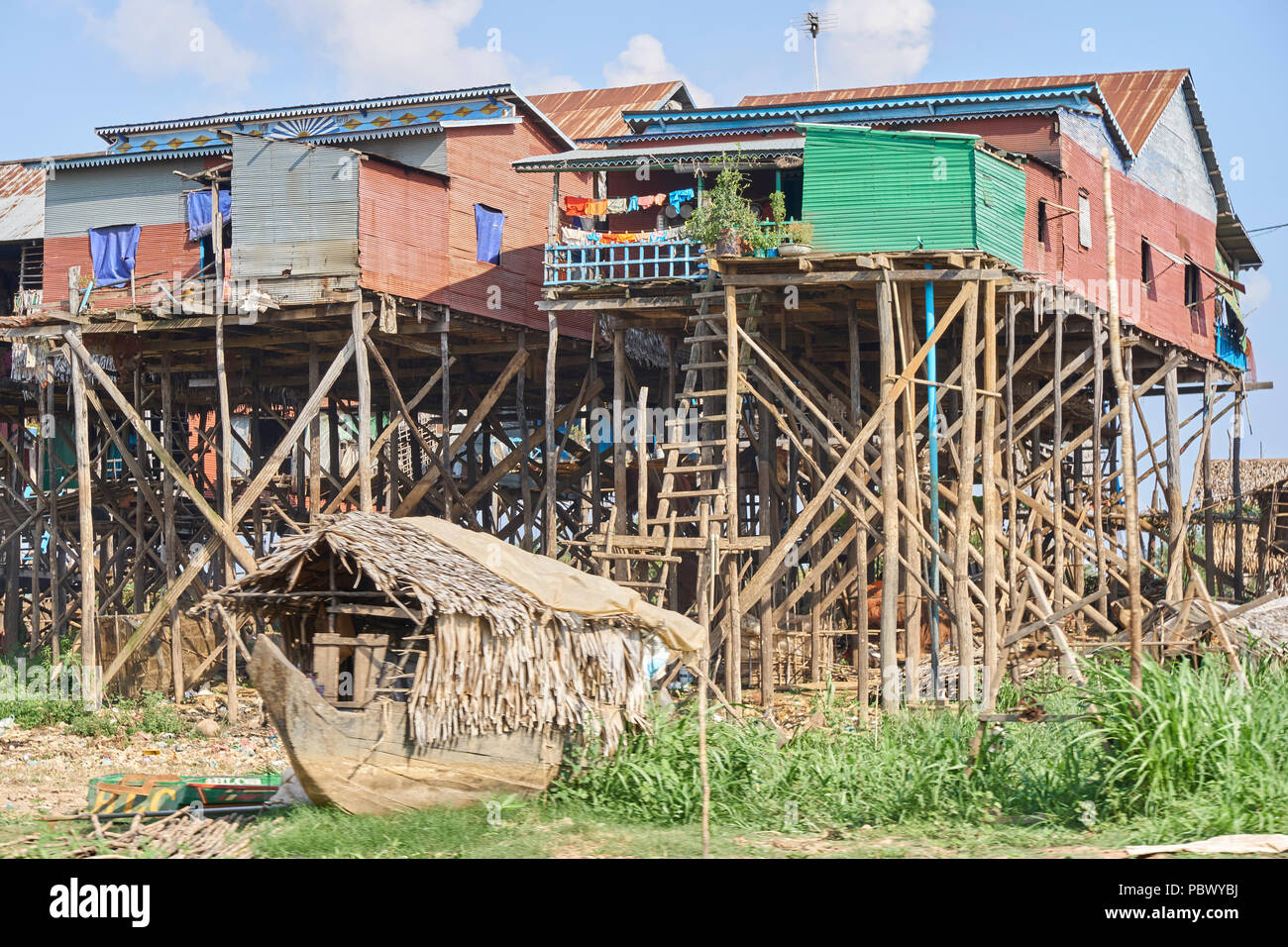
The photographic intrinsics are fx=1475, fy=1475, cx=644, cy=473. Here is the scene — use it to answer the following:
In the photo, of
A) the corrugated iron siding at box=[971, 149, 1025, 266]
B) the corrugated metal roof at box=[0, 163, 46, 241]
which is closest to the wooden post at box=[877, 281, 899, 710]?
the corrugated iron siding at box=[971, 149, 1025, 266]

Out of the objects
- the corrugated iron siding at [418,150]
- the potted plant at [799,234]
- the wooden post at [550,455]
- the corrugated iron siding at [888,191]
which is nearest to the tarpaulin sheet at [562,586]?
the potted plant at [799,234]

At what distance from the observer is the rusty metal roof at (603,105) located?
27.6m

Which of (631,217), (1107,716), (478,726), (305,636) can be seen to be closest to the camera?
(1107,716)

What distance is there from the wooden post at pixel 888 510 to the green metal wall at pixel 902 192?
3.29 feet

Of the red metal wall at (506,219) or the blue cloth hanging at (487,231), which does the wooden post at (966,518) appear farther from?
the blue cloth hanging at (487,231)

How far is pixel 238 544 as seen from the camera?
19922 millimetres

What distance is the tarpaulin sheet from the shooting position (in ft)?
40.4

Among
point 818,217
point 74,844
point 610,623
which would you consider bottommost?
point 74,844

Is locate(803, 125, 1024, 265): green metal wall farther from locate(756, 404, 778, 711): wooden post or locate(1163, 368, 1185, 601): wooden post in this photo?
locate(1163, 368, 1185, 601): wooden post

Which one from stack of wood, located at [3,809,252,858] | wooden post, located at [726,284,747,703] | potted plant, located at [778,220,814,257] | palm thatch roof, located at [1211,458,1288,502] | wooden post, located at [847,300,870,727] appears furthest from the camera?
palm thatch roof, located at [1211,458,1288,502]

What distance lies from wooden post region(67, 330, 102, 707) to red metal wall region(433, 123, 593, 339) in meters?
5.14

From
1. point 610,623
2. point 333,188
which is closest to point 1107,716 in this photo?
point 610,623

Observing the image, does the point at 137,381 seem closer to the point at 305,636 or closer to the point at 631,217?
the point at 631,217
